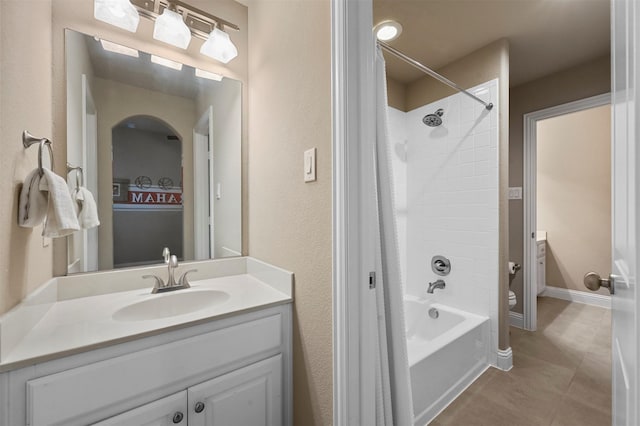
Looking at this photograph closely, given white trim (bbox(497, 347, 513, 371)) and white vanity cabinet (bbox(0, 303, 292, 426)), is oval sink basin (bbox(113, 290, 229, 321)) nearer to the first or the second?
white vanity cabinet (bbox(0, 303, 292, 426))

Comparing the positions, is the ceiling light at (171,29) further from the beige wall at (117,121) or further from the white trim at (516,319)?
the white trim at (516,319)

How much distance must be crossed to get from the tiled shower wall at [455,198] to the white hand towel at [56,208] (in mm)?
2297

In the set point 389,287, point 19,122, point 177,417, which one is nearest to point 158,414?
point 177,417

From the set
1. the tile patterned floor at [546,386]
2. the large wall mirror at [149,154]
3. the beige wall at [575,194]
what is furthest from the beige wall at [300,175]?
the beige wall at [575,194]

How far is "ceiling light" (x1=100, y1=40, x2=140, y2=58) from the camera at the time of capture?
1289 mm

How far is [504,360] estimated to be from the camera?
6.33 feet

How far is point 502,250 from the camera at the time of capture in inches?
77.9

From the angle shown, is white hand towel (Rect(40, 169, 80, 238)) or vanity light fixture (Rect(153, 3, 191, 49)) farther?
vanity light fixture (Rect(153, 3, 191, 49))

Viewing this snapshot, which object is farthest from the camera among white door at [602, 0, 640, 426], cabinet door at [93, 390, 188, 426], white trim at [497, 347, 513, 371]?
white trim at [497, 347, 513, 371]

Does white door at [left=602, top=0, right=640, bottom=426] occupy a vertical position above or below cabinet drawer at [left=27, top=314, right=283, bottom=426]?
above

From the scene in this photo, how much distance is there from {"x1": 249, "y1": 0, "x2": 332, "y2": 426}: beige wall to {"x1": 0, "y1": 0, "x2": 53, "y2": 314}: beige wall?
2.85 feet

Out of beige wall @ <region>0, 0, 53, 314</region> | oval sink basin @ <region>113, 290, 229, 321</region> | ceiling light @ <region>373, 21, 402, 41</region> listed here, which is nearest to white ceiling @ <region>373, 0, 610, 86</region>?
ceiling light @ <region>373, 21, 402, 41</region>

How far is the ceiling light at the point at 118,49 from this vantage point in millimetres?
1289

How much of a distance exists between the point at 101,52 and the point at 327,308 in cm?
157
